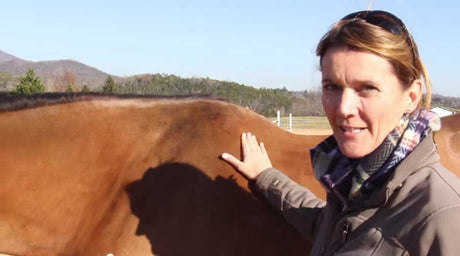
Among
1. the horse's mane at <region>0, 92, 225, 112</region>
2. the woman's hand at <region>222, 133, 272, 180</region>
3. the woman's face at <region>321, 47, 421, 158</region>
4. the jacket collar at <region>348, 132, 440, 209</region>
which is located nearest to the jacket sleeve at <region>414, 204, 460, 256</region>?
the jacket collar at <region>348, 132, 440, 209</region>

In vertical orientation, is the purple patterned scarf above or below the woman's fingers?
above

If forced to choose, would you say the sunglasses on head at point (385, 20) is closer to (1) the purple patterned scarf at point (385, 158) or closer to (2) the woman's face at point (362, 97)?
(2) the woman's face at point (362, 97)

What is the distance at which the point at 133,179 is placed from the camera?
210 centimetres

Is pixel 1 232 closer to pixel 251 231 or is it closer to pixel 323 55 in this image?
pixel 251 231

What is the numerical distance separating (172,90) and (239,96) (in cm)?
589

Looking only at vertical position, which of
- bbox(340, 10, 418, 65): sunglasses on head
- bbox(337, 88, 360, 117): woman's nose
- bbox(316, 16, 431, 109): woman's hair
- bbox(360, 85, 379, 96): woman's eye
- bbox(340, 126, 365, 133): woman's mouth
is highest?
bbox(340, 10, 418, 65): sunglasses on head

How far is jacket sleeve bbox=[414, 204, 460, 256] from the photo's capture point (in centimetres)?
91

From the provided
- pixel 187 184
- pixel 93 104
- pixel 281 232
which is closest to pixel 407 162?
pixel 281 232

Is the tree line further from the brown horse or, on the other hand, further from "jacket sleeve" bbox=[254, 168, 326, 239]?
"jacket sleeve" bbox=[254, 168, 326, 239]

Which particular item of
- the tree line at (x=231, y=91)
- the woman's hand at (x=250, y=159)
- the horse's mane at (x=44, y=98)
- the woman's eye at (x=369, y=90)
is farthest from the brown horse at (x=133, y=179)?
the tree line at (x=231, y=91)

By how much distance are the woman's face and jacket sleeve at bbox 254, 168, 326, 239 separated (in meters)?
0.53

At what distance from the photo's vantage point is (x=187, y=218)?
6.48 feet

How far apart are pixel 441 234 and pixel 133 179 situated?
1465 millimetres

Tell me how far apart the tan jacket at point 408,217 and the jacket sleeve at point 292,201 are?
0.43 meters
